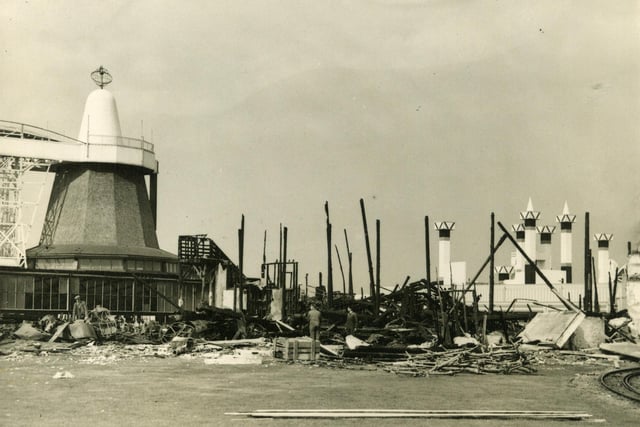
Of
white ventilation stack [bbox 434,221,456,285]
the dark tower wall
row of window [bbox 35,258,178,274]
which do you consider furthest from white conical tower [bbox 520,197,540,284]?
row of window [bbox 35,258,178,274]

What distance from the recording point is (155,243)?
6309cm

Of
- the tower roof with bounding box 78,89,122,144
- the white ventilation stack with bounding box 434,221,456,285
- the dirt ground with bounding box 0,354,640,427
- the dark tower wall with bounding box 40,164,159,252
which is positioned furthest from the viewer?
the white ventilation stack with bounding box 434,221,456,285

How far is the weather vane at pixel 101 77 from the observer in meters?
60.9

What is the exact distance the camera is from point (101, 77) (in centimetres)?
6138

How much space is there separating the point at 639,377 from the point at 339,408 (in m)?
8.99

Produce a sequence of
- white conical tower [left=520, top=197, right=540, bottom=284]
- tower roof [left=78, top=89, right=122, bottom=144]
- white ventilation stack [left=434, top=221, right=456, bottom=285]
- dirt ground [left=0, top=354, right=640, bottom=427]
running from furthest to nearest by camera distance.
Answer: white conical tower [left=520, top=197, right=540, bottom=284] → white ventilation stack [left=434, top=221, right=456, bottom=285] → tower roof [left=78, top=89, right=122, bottom=144] → dirt ground [left=0, top=354, right=640, bottom=427]

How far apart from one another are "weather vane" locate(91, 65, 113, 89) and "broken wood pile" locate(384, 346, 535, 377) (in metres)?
43.2

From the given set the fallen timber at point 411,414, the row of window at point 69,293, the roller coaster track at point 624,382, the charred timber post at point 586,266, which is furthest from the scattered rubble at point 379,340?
the row of window at point 69,293

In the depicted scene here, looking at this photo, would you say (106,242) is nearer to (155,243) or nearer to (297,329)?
(155,243)

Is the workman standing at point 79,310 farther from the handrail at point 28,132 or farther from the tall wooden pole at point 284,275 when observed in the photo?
the handrail at point 28,132

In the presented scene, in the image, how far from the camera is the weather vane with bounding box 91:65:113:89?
60.9 m

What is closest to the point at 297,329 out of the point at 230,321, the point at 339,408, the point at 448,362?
the point at 230,321

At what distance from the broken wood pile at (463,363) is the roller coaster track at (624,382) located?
2022 mm

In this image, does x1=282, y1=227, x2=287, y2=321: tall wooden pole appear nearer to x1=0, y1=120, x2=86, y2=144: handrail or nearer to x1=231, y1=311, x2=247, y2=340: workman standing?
x1=231, y1=311, x2=247, y2=340: workman standing
